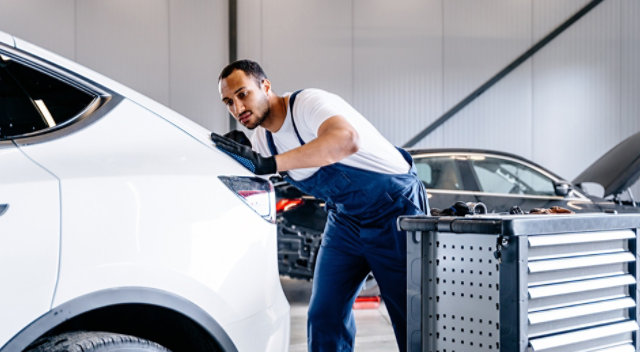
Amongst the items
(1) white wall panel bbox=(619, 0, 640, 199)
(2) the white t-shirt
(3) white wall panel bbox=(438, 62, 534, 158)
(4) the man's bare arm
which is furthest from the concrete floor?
(1) white wall panel bbox=(619, 0, 640, 199)

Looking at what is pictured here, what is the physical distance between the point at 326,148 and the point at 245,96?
0.39 m

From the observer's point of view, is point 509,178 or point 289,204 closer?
point 289,204

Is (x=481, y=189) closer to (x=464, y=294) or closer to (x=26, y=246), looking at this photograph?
(x=464, y=294)

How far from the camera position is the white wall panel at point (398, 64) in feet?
29.6

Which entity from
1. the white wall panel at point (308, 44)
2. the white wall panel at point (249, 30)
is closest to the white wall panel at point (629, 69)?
the white wall panel at point (308, 44)

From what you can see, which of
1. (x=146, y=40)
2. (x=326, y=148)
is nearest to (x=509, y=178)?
(x=326, y=148)

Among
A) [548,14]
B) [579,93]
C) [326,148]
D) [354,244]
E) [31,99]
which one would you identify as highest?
[548,14]

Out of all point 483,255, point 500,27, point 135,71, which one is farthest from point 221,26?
point 483,255

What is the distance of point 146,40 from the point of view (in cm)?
831

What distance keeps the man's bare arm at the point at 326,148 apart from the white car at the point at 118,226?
0.22 metres

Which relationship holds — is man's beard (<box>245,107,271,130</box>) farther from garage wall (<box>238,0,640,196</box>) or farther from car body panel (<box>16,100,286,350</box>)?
garage wall (<box>238,0,640,196</box>)

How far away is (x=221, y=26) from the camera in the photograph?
8672 mm

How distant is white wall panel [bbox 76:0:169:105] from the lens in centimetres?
807

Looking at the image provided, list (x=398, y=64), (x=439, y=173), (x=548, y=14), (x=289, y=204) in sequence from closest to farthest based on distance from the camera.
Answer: (x=289, y=204) < (x=439, y=173) < (x=398, y=64) < (x=548, y=14)
